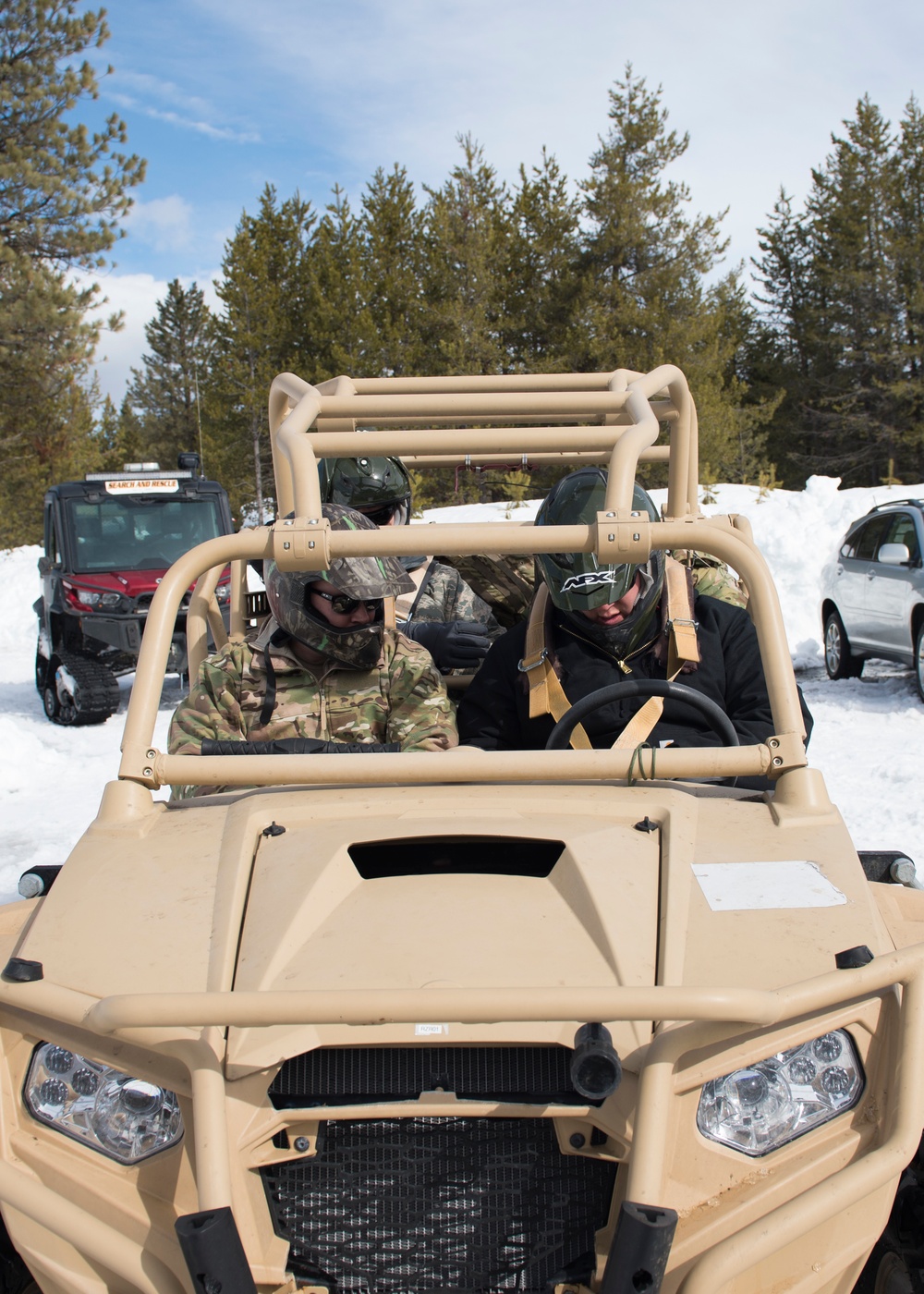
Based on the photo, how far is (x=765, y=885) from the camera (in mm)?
2023

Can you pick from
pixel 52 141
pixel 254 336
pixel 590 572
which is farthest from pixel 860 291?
pixel 590 572

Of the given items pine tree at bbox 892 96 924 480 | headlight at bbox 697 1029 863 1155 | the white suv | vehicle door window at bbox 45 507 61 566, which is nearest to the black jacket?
headlight at bbox 697 1029 863 1155

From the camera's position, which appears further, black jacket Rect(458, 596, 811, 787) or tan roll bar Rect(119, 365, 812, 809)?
black jacket Rect(458, 596, 811, 787)

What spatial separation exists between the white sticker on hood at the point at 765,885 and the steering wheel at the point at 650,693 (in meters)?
0.49

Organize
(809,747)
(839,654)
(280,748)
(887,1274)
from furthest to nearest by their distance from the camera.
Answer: (839,654) < (809,747) < (280,748) < (887,1274)

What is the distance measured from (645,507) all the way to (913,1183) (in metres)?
1.77

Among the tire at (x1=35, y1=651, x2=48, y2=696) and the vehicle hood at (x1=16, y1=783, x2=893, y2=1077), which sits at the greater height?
the vehicle hood at (x1=16, y1=783, x2=893, y2=1077)

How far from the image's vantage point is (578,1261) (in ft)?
5.56

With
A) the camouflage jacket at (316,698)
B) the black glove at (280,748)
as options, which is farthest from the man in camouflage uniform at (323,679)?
the black glove at (280,748)

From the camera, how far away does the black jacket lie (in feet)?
10.1

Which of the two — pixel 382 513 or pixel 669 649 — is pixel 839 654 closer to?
pixel 382 513

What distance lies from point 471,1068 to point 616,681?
1.64 m

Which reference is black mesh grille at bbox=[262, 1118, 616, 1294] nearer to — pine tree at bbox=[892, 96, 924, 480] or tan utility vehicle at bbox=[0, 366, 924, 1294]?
tan utility vehicle at bbox=[0, 366, 924, 1294]

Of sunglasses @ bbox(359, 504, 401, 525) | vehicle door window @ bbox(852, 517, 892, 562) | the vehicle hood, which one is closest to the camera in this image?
the vehicle hood
